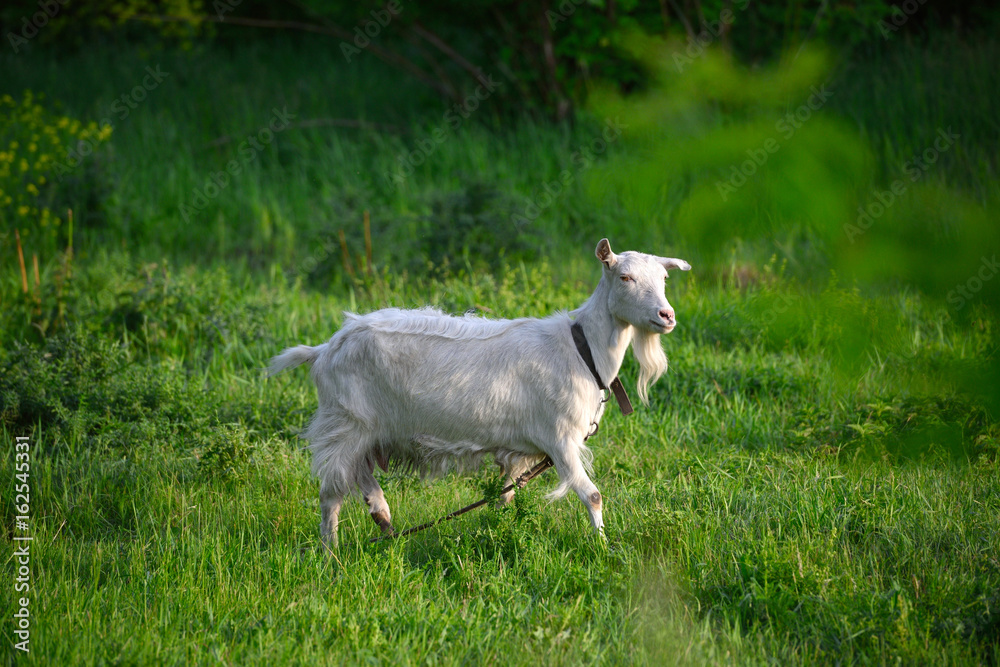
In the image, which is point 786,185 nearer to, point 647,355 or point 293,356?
point 647,355

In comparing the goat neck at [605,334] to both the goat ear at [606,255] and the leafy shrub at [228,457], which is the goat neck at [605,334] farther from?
the leafy shrub at [228,457]

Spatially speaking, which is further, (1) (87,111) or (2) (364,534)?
(1) (87,111)

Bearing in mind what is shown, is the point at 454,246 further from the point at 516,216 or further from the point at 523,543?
the point at 523,543

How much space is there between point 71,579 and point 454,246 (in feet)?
18.2

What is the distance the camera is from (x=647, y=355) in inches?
171

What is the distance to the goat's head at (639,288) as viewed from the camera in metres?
3.96

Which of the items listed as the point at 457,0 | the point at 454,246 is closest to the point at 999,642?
the point at 454,246

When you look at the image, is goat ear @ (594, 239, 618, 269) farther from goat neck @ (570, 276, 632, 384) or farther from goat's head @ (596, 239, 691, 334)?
goat neck @ (570, 276, 632, 384)

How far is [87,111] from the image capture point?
1369cm

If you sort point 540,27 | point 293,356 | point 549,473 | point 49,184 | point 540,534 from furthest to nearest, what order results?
point 540,27 < point 49,184 < point 549,473 < point 293,356 < point 540,534

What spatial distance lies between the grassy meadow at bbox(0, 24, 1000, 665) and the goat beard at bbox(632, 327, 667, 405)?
2.02 ft

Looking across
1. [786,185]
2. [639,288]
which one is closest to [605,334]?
[639,288]

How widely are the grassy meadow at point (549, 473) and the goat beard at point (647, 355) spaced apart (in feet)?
2.02

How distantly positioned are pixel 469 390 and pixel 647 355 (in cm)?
94
